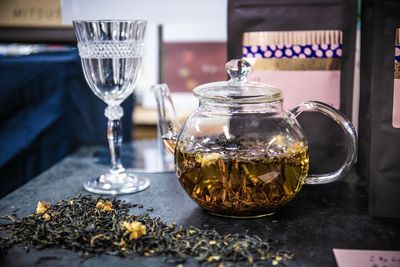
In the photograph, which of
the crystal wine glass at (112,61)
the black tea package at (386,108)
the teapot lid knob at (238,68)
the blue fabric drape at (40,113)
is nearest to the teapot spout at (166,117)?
the crystal wine glass at (112,61)

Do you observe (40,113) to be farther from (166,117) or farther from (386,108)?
(386,108)

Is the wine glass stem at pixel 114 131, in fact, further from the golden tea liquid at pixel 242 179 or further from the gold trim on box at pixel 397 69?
the gold trim on box at pixel 397 69

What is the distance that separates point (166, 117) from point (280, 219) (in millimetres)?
280

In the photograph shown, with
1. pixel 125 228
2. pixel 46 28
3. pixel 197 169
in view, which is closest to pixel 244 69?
pixel 197 169

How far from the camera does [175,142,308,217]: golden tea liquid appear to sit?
74cm

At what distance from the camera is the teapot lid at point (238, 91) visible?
76 cm

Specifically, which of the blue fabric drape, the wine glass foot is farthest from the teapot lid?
the blue fabric drape

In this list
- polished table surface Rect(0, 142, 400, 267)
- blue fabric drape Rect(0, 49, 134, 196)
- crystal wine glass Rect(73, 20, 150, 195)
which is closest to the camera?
polished table surface Rect(0, 142, 400, 267)

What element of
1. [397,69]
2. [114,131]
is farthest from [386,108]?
[114,131]

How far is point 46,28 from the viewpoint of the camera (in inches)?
61.3

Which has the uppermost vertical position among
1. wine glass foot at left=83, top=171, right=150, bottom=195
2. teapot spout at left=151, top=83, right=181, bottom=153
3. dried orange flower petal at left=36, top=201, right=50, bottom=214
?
teapot spout at left=151, top=83, right=181, bottom=153

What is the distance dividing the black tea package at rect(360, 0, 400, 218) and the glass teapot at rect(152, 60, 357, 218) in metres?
0.04

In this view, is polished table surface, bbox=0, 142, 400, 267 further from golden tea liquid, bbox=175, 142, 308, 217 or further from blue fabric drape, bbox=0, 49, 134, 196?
blue fabric drape, bbox=0, 49, 134, 196

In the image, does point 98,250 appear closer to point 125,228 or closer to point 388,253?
point 125,228
